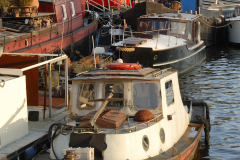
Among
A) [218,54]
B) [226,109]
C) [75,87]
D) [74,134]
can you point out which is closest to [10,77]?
[75,87]

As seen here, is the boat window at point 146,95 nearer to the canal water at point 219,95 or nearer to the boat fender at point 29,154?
the boat fender at point 29,154

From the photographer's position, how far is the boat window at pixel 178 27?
23.2 meters

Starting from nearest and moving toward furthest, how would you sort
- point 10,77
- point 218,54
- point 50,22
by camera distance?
point 10,77, point 50,22, point 218,54

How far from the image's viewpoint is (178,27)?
23.3 metres

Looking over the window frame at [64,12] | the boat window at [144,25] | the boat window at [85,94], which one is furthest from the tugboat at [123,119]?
the window frame at [64,12]

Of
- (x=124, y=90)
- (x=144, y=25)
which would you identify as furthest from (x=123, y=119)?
(x=144, y=25)

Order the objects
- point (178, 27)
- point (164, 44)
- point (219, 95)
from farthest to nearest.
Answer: point (178, 27), point (164, 44), point (219, 95)

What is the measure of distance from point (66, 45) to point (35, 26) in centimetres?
380

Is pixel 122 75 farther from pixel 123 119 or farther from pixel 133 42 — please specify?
pixel 133 42

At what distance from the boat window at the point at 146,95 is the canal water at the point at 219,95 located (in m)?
3.66

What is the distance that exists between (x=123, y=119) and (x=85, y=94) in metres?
1.22

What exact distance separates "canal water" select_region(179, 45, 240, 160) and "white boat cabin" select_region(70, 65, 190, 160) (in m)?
3.29

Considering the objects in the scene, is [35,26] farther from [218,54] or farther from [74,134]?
[218,54]

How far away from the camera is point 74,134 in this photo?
24.3 feet
